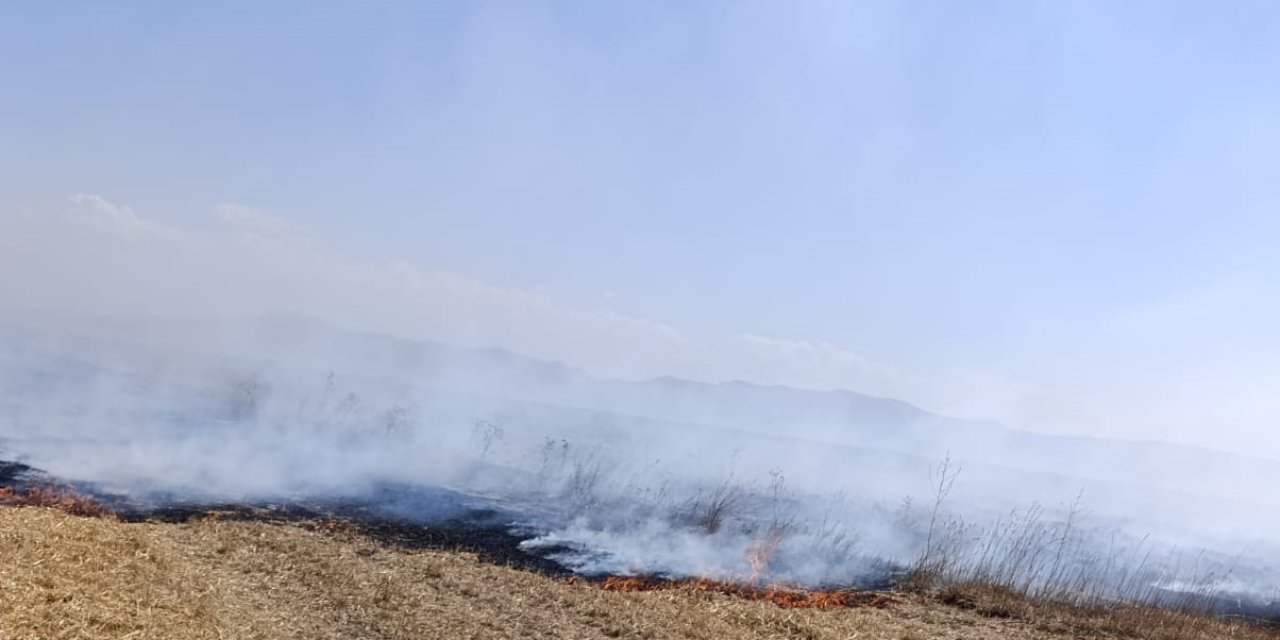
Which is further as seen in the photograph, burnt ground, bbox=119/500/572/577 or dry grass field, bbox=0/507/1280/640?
burnt ground, bbox=119/500/572/577

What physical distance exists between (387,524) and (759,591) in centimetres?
726

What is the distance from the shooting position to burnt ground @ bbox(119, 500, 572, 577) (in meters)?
13.3

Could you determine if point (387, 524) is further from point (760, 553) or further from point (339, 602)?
point (760, 553)

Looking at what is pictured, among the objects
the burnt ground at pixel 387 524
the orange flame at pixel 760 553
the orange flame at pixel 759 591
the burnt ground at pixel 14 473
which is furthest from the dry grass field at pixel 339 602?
the burnt ground at pixel 14 473

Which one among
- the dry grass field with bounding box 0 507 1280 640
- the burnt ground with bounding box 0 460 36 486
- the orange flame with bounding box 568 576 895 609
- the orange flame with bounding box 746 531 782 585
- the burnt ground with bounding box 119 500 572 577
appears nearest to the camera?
the dry grass field with bounding box 0 507 1280 640

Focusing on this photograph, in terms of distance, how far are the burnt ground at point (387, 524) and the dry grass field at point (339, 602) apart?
61 cm

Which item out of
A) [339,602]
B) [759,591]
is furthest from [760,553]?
[339,602]

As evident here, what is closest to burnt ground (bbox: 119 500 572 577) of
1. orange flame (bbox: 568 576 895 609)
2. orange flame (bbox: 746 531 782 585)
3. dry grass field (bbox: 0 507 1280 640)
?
dry grass field (bbox: 0 507 1280 640)

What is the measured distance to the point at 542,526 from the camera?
17250 millimetres

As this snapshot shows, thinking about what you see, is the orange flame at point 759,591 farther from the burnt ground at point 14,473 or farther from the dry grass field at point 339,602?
the burnt ground at point 14,473

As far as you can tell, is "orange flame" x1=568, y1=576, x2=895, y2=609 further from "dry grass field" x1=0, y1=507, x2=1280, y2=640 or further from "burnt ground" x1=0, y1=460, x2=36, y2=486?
"burnt ground" x1=0, y1=460, x2=36, y2=486

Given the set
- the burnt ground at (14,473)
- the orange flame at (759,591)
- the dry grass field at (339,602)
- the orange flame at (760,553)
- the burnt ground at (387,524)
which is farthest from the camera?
the orange flame at (760,553)

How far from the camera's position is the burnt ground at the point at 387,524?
13.3 m

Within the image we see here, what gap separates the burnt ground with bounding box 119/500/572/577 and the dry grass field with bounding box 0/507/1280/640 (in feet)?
2.01
